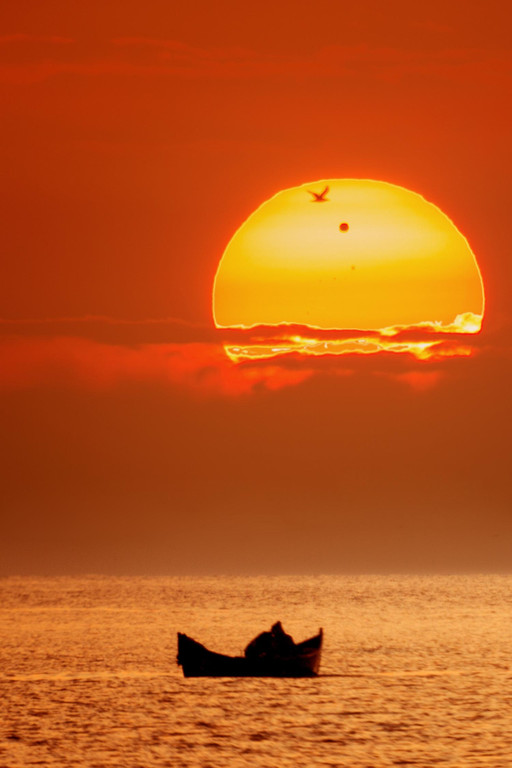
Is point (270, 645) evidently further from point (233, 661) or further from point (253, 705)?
point (253, 705)

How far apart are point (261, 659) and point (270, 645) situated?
160cm

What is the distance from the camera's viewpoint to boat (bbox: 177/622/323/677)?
227ft

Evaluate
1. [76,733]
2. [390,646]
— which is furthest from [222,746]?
[390,646]

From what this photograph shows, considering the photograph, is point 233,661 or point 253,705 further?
point 233,661

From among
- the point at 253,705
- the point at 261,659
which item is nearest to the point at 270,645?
the point at 261,659

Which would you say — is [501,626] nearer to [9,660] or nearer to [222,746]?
[9,660]

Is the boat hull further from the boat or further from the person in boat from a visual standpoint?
the person in boat

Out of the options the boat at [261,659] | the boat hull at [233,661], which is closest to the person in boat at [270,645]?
the boat at [261,659]

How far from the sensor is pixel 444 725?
57.4 metres

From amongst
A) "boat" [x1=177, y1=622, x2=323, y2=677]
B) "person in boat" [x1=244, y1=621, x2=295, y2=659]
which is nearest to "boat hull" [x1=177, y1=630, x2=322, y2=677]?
"boat" [x1=177, y1=622, x2=323, y2=677]

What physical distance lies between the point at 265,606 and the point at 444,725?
5283 inches

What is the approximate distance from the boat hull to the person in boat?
0.30 meters

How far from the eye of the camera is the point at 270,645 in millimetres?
71000

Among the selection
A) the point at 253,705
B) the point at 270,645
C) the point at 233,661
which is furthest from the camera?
the point at 270,645
